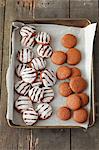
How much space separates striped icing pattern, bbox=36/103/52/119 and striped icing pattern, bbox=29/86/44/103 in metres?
0.01

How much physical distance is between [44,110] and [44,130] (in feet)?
0.18

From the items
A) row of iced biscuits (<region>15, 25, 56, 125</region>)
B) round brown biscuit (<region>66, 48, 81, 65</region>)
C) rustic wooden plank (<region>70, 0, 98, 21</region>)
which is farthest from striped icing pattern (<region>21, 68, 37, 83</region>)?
rustic wooden plank (<region>70, 0, 98, 21</region>)

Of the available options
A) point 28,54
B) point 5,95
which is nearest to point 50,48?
point 28,54

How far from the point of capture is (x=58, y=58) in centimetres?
94

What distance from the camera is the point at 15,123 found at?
88 cm

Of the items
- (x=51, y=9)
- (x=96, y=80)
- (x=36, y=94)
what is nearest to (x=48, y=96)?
(x=36, y=94)

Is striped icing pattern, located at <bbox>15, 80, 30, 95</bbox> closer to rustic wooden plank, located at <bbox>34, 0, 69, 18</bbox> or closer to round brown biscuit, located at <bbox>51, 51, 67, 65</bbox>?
round brown biscuit, located at <bbox>51, 51, 67, 65</bbox>

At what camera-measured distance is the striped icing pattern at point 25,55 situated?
0.94 m

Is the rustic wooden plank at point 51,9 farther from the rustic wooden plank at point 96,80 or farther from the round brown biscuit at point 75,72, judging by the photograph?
the round brown biscuit at point 75,72

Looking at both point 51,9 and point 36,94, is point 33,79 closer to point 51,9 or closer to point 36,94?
→ point 36,94

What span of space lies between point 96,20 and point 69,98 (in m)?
0.26

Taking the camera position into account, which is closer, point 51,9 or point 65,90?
point 65,90

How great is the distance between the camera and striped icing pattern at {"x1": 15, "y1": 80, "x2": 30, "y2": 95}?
2.97ft

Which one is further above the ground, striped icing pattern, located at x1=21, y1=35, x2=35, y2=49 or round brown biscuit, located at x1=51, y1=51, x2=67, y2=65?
striped icing pattern, located at x1=21, y1=35, x2=35, y2=49
